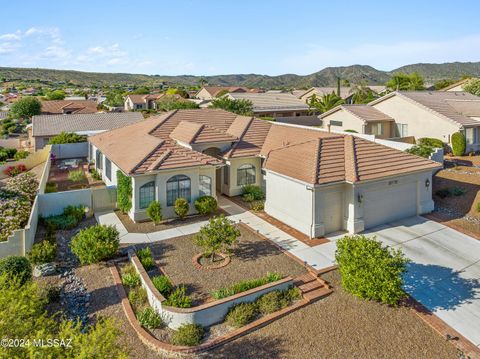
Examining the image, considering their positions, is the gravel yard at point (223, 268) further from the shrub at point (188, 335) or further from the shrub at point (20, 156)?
the shrub at point (20, 156)

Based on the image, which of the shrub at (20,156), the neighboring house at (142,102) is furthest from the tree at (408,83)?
the shrub at (20,156)

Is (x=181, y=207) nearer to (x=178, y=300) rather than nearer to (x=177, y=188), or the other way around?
(x=177, y=188)

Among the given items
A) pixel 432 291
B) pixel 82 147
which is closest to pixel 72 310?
pixel 432 291

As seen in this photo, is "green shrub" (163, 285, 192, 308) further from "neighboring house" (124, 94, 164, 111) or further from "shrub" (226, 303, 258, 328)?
"neighboring house" (124, 94, 164, 111)

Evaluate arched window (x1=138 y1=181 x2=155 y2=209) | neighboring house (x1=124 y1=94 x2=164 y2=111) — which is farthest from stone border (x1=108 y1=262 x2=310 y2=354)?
neighboring house (x1=124 y1=94 x2=164 y2=111)

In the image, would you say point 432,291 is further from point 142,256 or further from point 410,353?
point 142,256
